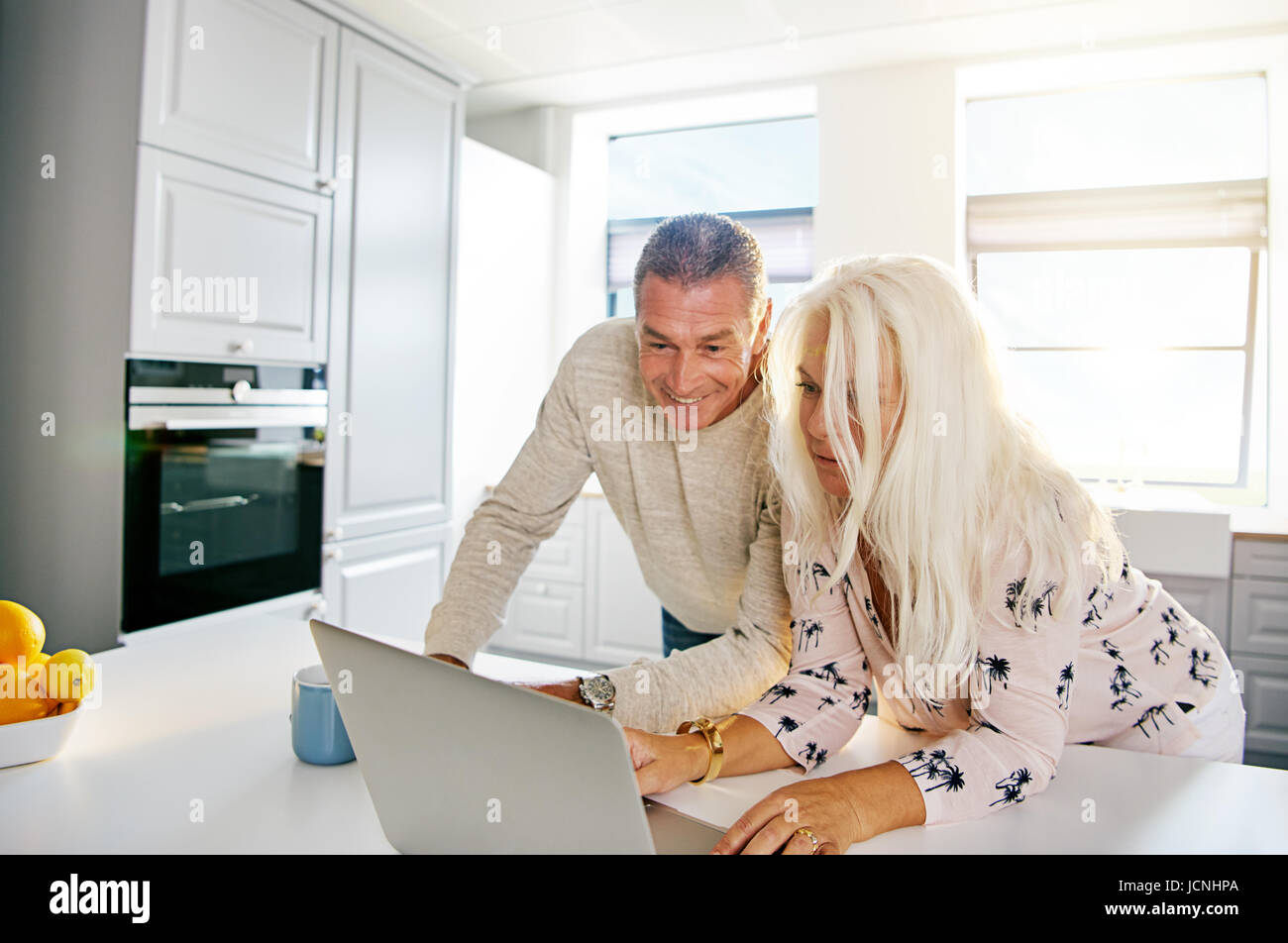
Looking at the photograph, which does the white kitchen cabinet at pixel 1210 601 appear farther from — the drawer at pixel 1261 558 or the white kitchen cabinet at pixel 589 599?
the white kitchen cabinet at pixel 589 599

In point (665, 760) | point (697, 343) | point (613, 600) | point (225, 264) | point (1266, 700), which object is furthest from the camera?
point (613, 600)

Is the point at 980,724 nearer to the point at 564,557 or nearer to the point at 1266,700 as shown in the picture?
the point at 1266,700

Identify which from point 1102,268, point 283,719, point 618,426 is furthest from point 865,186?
point 283,719

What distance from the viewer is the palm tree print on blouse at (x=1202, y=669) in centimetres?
112

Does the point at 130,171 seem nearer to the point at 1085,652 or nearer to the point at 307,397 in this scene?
the point at 307,397

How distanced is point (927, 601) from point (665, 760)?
1.07 ft

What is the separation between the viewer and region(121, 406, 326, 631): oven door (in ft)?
6.63

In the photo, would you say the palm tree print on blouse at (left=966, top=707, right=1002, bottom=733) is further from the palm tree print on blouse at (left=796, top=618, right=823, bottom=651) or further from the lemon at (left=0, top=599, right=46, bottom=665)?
the lemon at (left=0, top=599, right=46, bottom=665)

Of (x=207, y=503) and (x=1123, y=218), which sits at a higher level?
(x=1123, y=218)

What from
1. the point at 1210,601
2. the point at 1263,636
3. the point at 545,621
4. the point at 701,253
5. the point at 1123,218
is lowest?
the point at 545,621

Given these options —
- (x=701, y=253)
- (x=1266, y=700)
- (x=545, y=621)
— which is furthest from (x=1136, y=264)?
(x=701, y=253)

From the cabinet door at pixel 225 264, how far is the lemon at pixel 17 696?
1270mm

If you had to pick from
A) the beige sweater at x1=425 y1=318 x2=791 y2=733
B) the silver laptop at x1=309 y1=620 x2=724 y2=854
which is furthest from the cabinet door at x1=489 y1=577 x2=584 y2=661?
the silver laptop at x1=309 y1=620 x2=724 y2=854

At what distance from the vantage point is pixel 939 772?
2.72 feet
